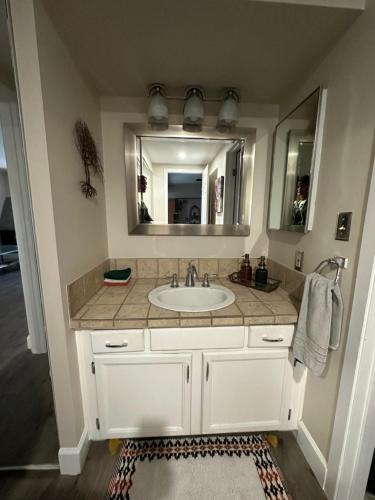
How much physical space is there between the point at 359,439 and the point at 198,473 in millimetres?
750

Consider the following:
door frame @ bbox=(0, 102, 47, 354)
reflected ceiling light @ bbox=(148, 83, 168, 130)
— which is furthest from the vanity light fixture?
door frame @ bbox=(0, 102, 47, 354)

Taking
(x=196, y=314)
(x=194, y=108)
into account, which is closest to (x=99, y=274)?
(x=196, y=314)

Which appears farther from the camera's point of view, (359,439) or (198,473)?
(198,473)

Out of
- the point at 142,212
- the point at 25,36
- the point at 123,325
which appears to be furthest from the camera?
the point at 142,212

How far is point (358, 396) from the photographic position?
0.79 m

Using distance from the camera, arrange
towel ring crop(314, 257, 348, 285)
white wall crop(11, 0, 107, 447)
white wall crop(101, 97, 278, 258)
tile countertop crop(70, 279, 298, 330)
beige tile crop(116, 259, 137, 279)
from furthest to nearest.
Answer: beige tile crop(116, 259, 137, 279) → white wall crop(101, 97, 278, 258) → tile countertop crop(70, 279, 298, 330) → towel ring crop(314, 257, 348, 285) → white wall crop(11, 0, 107, 447)

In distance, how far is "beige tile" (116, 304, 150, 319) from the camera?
0.95m

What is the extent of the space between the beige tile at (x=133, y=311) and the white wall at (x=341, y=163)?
0.90 meters

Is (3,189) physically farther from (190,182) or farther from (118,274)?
(190,182)

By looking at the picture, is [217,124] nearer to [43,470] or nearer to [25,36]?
[25,36]

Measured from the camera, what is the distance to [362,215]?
76cm

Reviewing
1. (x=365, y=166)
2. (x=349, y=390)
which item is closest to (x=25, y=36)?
(x=365, y=166)

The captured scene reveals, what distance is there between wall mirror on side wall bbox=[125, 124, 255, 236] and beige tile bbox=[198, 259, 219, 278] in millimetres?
206

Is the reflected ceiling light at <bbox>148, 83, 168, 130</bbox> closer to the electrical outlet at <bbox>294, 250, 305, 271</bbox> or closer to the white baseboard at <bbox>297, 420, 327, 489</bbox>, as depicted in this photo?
the electrical outlet at <bbox>294, 250, 305, 271</bbox>
